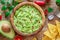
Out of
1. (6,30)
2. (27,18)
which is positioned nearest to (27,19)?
(27,18)

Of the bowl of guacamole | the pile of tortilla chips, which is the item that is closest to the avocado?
the bowl of guacamole

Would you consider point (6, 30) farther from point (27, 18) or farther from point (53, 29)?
point (53, 29)

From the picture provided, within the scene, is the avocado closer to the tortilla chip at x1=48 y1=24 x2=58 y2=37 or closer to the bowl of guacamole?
the bowl of guacamole

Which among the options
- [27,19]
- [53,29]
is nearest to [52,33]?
[53,29]

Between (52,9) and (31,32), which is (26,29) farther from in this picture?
(52,9)

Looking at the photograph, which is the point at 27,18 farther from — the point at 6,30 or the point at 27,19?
the point at 6,30

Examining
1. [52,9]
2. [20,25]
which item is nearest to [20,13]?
[20,25]

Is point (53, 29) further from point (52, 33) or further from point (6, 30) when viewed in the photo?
point (6, 30)

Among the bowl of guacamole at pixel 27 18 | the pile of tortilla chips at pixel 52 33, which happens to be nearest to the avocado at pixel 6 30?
the bowl of guacamole at pixel 27 18
